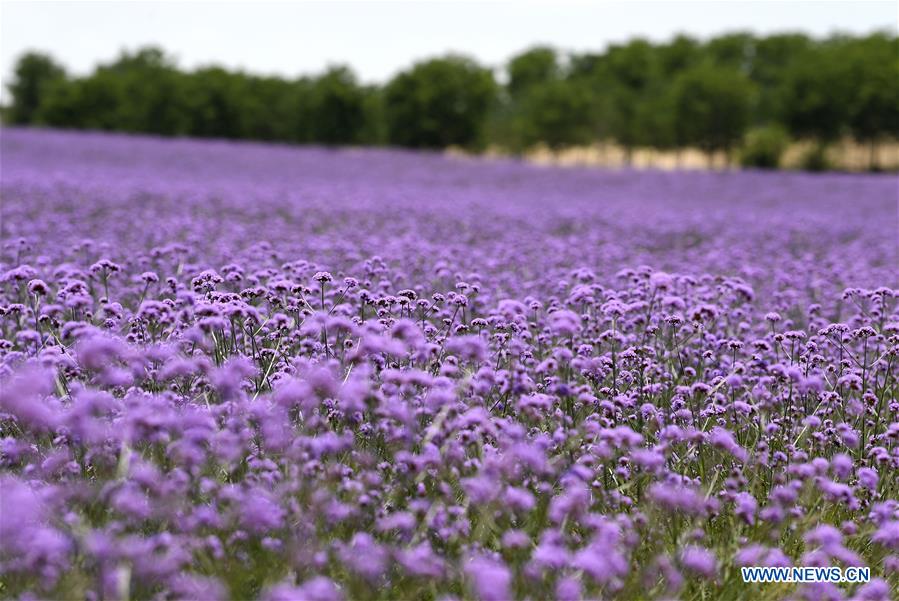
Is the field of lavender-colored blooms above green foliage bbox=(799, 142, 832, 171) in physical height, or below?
below

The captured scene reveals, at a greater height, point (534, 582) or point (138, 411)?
point (138, 411)

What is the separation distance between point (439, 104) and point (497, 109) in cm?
1176

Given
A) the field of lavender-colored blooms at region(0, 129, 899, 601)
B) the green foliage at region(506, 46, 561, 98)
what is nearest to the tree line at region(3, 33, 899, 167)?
the green foliage at region(506, 46, 561, 98)

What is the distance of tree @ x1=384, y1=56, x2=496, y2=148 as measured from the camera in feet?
159

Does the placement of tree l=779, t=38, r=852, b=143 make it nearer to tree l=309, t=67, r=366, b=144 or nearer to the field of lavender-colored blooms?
tree l=309, t=67, r=366, b=144

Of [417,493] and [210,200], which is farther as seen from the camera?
[210,200]

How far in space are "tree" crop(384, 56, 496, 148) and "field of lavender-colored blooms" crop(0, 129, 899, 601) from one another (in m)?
41.0

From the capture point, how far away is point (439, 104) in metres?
48.4

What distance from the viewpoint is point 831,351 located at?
5.87 m

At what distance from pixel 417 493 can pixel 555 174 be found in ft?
85.2

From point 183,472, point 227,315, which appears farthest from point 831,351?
point 183,472

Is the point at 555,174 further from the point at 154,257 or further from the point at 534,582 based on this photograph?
the point at 534,582

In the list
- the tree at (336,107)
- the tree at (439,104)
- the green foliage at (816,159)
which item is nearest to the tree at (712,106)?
the green foliage at (816,159)

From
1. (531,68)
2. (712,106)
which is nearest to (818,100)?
(712,106)
